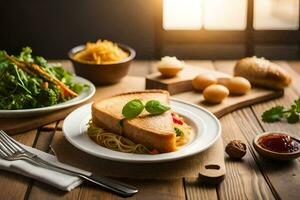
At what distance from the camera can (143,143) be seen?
201 centimetres

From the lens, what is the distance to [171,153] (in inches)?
75.7

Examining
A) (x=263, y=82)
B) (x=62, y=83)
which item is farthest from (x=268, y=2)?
(x=62, y=83)

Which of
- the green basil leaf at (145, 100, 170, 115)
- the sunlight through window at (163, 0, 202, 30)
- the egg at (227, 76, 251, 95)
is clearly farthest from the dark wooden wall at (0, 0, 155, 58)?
the green basil leaf at (145, 100, 170, 115)

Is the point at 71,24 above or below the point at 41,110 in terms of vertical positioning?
above

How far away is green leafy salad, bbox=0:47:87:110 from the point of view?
2465mm

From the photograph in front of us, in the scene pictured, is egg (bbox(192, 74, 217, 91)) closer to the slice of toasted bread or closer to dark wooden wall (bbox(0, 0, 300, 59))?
the slice of toasted bread

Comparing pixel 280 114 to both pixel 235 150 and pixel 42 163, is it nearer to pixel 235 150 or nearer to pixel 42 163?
pixel 235 150

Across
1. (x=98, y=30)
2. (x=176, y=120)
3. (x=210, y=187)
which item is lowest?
(x=210, y=187)

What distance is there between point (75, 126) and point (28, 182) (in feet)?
1.25

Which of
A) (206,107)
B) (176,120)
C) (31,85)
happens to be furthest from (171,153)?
(31,85)

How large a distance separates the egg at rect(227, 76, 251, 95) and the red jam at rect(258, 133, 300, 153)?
2.25ft

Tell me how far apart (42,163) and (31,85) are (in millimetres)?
683

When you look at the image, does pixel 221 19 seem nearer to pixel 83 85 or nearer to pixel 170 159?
pixel 83 85

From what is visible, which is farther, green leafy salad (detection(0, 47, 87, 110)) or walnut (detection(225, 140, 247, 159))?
green leafy salad (detection(0, 47, 87, 110))
